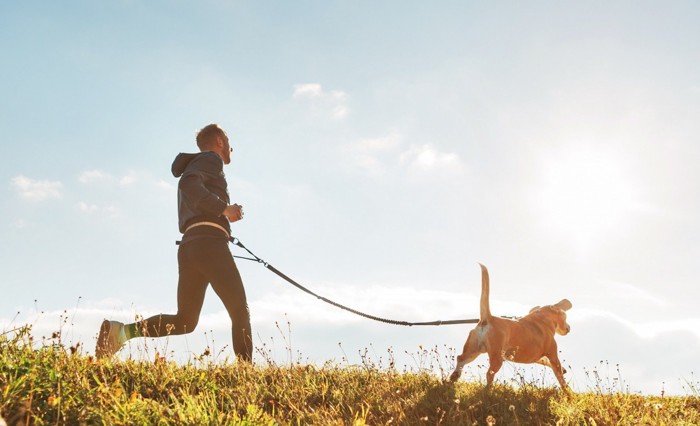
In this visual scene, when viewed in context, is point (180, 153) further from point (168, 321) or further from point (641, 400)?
point (641, 400)

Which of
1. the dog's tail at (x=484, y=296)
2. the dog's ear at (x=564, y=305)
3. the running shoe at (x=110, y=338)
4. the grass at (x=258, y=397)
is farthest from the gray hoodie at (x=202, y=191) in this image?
the dog's ear at (x=564, y=305)

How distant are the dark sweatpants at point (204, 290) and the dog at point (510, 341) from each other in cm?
225

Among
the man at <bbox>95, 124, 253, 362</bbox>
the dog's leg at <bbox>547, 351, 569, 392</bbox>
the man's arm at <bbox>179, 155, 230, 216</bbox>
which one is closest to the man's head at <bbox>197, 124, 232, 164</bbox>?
the man's arm at <bbox>179, 155, 230, 216</bbox>

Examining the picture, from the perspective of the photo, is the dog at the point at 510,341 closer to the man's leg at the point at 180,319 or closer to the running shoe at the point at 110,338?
the man's leg at the point at 180,319

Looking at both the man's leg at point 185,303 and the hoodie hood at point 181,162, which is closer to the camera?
the man's leg at point 185,303

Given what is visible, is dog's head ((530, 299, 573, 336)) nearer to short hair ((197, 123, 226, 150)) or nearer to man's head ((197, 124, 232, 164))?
man's head ((197, 124, 232, 164))

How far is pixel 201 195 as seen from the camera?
620cm

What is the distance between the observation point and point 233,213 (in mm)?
6328

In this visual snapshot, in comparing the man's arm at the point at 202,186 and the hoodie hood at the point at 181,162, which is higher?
the hoodie hood at the point at 181,162

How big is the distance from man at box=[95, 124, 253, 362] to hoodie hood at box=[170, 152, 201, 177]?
0.30 meters

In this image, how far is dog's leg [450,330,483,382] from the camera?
6.17m

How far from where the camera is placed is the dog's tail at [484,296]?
6168 millimetres

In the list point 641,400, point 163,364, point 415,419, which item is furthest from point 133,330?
point 641,400

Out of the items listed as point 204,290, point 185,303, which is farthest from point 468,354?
point 185,303
